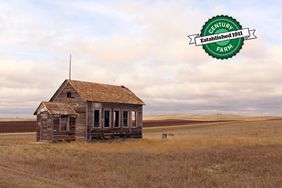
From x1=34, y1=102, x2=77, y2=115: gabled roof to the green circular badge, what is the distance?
29517 mm

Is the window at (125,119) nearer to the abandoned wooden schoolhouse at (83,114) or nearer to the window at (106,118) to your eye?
the abandoned wooden schoolhouse at (83,114)

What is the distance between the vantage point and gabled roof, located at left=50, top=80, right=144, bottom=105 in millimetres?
40719

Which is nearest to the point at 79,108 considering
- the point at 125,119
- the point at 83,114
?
the point at 83,114

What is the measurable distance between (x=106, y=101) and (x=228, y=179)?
2334cm

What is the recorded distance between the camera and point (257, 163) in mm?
22609

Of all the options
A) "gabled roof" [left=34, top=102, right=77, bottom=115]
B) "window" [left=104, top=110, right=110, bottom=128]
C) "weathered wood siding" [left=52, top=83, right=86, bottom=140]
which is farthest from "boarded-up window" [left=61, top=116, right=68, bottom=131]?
"window" [left=104, top=110, right=110, bottom=128]

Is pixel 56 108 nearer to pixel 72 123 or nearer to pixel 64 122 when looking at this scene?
pixel 64 122

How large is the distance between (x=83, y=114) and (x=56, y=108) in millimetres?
2460

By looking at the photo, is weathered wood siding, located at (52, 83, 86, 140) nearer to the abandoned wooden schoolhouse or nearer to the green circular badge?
the abandoned wooden schoolhouse

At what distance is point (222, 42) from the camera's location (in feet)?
31.9

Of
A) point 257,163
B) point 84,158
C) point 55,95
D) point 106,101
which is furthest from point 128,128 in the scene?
point 257,163

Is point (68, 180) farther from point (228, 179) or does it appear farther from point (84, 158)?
point (84, 158)

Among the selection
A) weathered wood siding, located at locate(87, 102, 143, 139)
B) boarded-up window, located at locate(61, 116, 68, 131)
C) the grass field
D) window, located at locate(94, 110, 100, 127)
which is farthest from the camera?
window, located at locate(94, 110, 100, 127)

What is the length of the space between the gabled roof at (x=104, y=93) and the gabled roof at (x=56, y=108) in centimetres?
167
